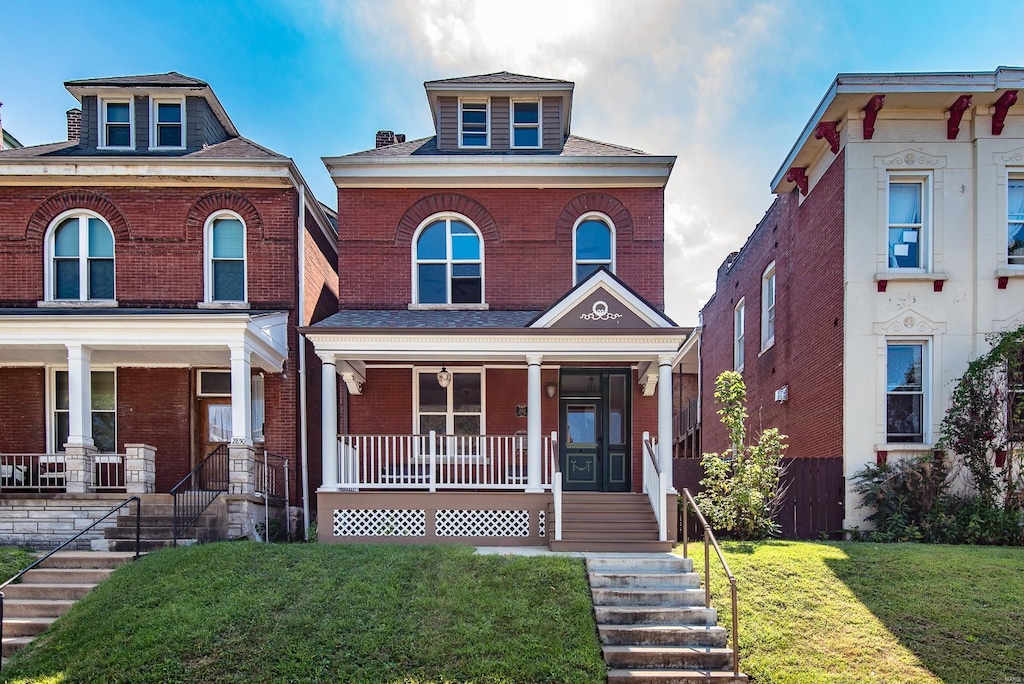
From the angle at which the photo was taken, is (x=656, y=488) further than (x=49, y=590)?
Yes

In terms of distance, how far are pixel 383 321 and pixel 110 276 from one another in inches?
228

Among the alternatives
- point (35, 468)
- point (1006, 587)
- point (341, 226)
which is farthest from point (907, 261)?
point (35, 468)

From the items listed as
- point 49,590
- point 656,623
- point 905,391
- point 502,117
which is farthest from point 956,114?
point 49,590

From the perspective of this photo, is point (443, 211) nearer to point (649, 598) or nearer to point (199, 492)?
point (199, 492)

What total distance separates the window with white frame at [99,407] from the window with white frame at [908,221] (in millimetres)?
15075

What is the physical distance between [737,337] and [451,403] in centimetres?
1075

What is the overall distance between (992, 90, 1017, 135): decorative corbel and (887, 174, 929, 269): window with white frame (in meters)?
1.45

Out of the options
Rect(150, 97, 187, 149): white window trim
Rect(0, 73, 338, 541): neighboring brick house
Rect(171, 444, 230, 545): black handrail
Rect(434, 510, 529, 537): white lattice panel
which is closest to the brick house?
Rect(434, 510, 529, 537): white lattice panel

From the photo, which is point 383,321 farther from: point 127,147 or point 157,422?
point 127,147

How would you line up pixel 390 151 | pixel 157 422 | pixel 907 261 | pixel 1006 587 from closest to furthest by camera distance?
1. pixel 1006 587
2. pixel 907 261
3. pixel 157 422
4. pixel 390 151

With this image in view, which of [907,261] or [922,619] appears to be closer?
[922,619]

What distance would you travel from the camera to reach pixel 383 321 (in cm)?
1306

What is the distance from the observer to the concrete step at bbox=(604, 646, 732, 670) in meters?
7.96

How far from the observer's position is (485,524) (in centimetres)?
1187
